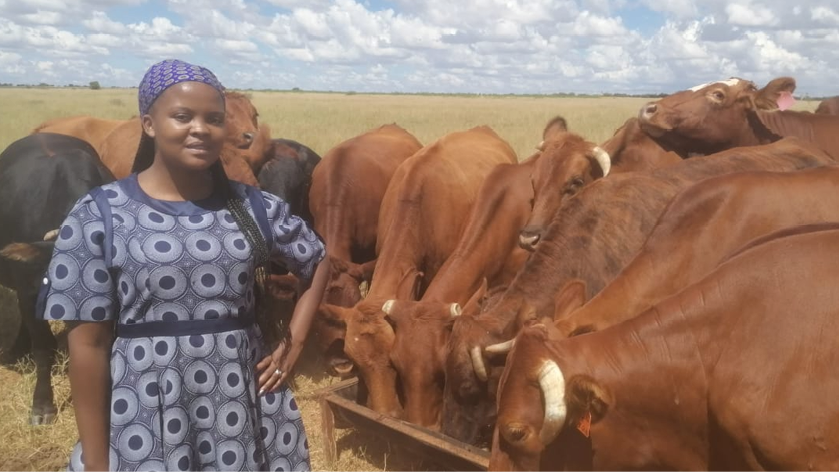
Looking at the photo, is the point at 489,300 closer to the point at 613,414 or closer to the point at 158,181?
the point at 613,414

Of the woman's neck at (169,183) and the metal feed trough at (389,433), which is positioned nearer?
the woman's neck at (169,183)

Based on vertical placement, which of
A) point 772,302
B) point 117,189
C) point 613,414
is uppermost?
point 117,189

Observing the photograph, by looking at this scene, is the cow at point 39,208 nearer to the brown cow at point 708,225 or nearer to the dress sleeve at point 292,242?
the dress sleeve at point 292,242

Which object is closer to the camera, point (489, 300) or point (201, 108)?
point (201, 108)

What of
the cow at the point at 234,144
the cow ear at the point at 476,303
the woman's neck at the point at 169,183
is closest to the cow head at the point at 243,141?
the cow at the point at 234,144

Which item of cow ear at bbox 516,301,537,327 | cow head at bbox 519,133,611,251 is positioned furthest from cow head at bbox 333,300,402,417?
cow head at bbox 519,133,611,251

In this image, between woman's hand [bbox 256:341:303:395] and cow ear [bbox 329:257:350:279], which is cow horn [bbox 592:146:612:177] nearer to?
cow ear [bbox 329:257:350:279]

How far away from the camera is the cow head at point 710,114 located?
712cm

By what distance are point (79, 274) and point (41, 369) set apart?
428 cm

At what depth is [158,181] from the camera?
2828 millimetres

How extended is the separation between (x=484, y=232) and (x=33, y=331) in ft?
12.8

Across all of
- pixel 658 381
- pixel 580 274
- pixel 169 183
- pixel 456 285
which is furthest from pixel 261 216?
pixel 456 285

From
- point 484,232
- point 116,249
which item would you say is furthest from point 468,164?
point 116,249

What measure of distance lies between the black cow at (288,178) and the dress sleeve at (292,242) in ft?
16.1
